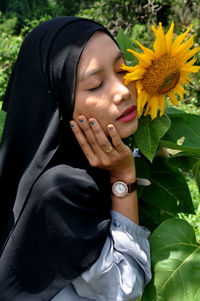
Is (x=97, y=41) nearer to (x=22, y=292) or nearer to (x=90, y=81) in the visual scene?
(x=90, y=81)

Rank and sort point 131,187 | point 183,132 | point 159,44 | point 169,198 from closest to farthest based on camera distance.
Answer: point 159,44 → point 131,187 → point 183,132 → point 169,198

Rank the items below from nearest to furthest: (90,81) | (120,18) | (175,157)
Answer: (90,81)
(175,157)
(120,18)

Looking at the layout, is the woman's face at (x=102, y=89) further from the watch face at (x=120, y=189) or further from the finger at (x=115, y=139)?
the watch face at (x=120, y=189)

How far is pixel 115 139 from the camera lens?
1.19 m

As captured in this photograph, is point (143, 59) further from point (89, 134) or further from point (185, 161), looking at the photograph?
point (185, 161)

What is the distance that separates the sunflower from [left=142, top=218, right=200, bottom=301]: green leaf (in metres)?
0.43

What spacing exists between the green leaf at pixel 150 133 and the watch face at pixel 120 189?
13 centimetres

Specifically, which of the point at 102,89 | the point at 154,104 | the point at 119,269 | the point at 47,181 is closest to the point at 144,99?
the point at 154,104

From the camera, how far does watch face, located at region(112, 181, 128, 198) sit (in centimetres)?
125

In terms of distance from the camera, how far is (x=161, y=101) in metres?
1.26

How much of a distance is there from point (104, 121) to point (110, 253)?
0.41 m

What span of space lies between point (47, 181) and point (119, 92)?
0.36 metres

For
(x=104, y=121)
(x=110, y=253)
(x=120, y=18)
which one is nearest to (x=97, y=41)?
(x=104, y=121)

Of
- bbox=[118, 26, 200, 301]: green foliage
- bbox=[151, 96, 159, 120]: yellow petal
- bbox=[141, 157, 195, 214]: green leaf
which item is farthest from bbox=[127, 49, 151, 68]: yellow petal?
bbox=[141, 157, 195, 214]: green leaf
